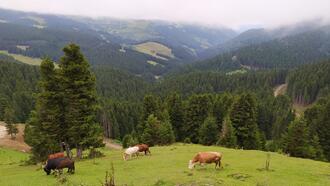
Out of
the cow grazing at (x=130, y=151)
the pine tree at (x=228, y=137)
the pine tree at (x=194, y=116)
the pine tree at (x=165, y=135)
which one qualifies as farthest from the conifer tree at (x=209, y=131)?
the cow grazing at (x=130, y=151)

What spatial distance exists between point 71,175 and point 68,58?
1514 centimetres

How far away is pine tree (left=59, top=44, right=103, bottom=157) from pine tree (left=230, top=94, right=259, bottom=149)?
3768cm

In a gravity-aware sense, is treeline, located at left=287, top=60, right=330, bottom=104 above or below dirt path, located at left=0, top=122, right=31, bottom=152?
above

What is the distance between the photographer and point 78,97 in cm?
3644

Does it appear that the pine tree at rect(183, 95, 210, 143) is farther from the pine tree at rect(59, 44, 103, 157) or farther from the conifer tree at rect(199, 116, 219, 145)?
the pine tree at rect(59, 44, 103, 157)

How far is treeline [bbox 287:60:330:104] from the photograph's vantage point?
16862 centimetres

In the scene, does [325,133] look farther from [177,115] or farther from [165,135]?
[165,135]

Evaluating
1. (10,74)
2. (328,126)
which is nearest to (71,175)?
(328,126)

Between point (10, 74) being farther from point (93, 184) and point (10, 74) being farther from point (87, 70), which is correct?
point (93, 184)

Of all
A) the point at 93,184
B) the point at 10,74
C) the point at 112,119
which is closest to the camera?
the point at 93,184

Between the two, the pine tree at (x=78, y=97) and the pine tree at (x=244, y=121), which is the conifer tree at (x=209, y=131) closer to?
the pine tree at (x=244, y=121)

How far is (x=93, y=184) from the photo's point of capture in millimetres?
22609

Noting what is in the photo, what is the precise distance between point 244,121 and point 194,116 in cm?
1381

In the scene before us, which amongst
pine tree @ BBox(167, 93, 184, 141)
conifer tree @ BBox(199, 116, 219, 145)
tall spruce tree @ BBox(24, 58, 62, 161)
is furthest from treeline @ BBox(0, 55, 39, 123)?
tall spruce tree @ BBox(24, 58, 62, 161)
